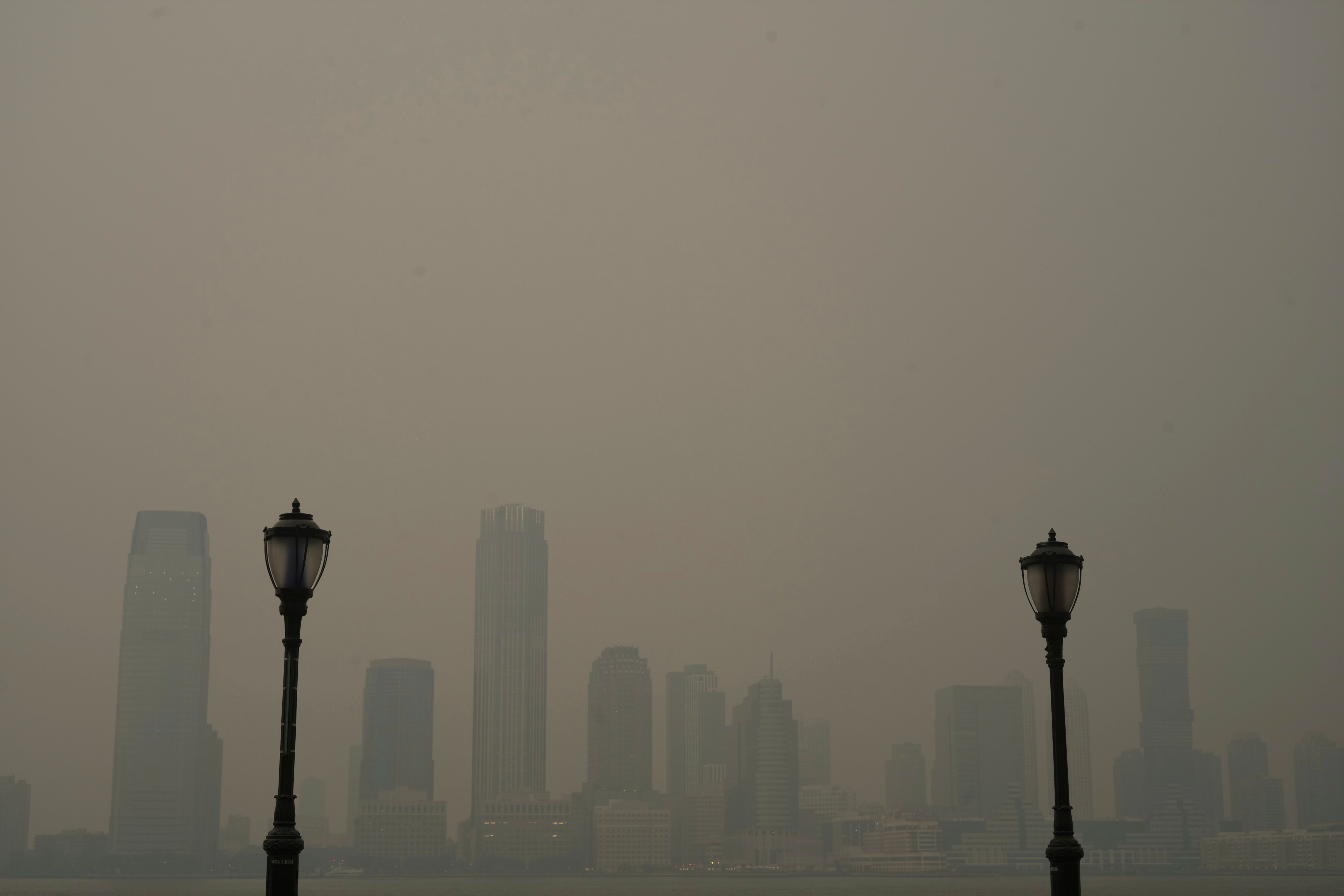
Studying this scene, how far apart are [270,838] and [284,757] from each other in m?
0.86

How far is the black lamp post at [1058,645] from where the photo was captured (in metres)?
16.8

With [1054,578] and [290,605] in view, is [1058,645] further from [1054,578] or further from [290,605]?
[290,605]

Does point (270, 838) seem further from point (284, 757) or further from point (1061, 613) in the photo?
point (1061, 613)

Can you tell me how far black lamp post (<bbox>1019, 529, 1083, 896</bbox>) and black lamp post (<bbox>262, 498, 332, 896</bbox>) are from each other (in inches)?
329

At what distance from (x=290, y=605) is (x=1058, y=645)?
899cm

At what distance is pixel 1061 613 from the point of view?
56.5 ft

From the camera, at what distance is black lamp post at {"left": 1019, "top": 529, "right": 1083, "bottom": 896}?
55.1 feet

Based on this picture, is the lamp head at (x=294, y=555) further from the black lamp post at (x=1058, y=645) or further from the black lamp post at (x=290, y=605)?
the black lamp post at (x=1058, y=645)

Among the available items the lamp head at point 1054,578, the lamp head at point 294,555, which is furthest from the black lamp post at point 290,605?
the lamp head at point 1054,578

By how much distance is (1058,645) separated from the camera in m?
17.3

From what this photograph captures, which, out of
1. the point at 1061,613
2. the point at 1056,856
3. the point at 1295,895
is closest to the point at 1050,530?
the point at 1061,613

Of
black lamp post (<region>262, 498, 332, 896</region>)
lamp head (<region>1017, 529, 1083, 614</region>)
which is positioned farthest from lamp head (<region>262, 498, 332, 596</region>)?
lamp head (<region>1017, 529, 1083, 614</region>)

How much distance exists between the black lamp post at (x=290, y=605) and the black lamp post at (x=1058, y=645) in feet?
27.4

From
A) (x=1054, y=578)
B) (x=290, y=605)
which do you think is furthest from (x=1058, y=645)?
(x=290, y=605)
